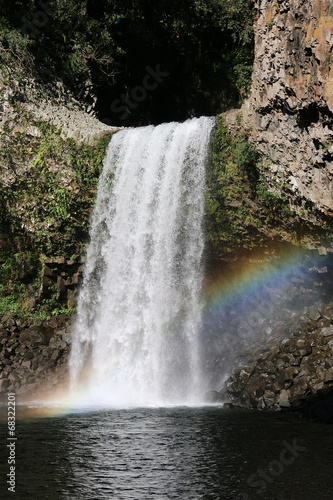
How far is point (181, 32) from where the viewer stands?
26234mm

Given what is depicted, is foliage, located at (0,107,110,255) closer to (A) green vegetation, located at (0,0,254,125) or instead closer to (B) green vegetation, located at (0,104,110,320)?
(B) green vegetation, located at (0,104,110,320)

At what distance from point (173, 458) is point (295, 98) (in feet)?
30.7

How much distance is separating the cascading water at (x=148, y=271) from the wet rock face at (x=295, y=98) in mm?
2279

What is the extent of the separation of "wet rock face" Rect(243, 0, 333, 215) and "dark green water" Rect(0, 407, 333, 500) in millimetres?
6306

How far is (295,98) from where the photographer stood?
13.3 m

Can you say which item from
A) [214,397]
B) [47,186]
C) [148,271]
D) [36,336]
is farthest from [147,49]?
[214,397]

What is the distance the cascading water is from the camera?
51.9 feet

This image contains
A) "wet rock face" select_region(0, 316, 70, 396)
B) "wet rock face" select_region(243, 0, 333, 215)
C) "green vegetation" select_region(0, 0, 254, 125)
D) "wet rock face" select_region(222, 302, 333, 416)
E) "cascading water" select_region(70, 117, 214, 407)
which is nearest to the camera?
"wet rock face" select_region(243, 0, 333, 215)

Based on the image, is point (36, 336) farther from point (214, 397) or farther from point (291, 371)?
point (291, 371)

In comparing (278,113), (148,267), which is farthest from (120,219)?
(278,113)

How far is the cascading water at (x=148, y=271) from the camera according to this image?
15.8m

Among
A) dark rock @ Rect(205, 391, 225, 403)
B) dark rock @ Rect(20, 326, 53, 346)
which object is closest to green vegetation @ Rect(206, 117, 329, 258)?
dark rock @ Rect(205, 391, 225, 403)

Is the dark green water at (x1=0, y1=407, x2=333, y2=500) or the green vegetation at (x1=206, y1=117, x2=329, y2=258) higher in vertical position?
the green vegetation at (x1=206, y1=117, x2=329, y2=258)

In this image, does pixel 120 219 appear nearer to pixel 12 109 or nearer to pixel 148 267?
pixel 148 267
